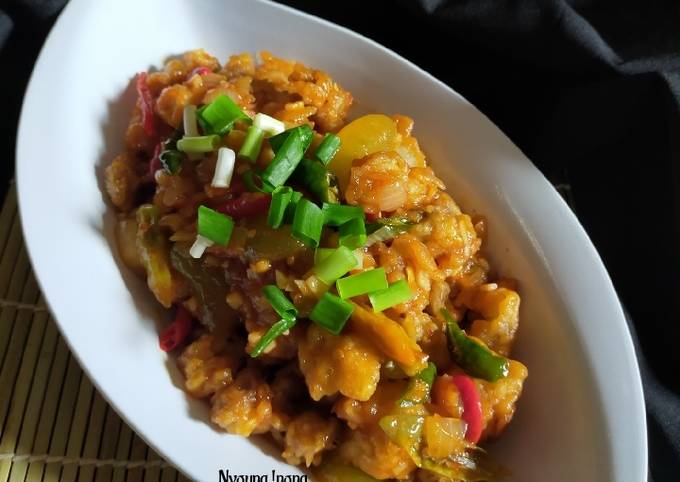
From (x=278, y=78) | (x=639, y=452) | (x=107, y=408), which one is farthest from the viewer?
(x=278, y=78)

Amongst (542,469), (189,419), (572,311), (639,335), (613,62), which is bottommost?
(189,419)

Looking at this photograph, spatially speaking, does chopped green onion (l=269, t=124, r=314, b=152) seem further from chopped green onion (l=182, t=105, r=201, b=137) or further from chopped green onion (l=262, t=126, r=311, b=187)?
chopped green onion (l=182, t=105, r=201, b=137)

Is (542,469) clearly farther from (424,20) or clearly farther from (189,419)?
(424,20)

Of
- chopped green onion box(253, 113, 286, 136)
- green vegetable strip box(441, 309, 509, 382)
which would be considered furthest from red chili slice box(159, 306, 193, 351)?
green vegetable strip box(441, 309, 509, 382)

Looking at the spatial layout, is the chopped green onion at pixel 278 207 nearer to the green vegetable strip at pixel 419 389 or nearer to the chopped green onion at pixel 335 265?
the chopped green onion at pixel 335 265

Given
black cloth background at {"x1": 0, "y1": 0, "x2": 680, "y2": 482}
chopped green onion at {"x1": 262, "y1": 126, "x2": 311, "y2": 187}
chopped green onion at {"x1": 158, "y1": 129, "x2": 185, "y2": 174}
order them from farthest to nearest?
1. black cloth background at {"x1": 0, "y1": 0, "x2": 680, "y2": 482}
2. chopped green onion at {"x1": 158, "y1": 129, "x2": 185, "y2": 174}
3. chopped green onion at {"x1": 262, "y1": 126, "x2": 311, "y2": 187}

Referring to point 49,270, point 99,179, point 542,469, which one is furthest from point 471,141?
point 49,270

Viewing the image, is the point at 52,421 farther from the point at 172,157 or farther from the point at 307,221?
the point at 307,221

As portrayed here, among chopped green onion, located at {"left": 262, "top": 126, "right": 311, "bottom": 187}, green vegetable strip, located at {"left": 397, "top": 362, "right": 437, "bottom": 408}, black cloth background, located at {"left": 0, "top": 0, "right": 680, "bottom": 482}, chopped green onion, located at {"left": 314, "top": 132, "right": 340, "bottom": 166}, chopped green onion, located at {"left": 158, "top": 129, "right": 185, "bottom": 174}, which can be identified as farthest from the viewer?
black cloth background, located at {"left": 0, "top": 0, "right": 680, "bottom": 482}
